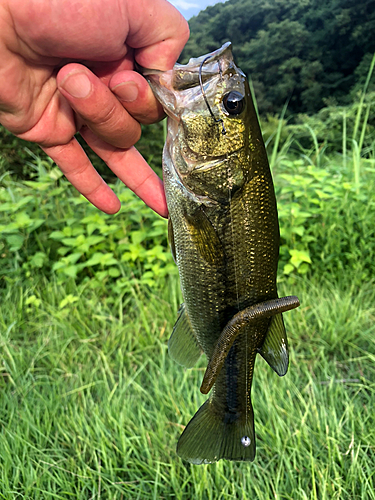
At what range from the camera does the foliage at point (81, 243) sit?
10.8 feet

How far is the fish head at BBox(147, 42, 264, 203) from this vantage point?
1.23m

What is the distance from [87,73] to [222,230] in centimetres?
68

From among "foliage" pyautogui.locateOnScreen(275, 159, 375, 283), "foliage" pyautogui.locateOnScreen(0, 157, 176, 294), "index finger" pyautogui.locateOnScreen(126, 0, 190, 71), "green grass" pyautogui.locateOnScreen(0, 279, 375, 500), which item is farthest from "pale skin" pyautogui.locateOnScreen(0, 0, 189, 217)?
"foliage" pyautogui.locateOnScreen(275, 159, 375, 283)

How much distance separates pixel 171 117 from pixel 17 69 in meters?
0.63

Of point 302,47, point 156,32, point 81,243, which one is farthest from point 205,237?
point 302,47

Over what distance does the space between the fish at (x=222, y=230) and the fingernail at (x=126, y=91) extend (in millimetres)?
77

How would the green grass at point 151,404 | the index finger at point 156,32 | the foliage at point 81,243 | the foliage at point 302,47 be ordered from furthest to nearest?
the foliage at point 302,47 → the foliage at point 81,243 → the green grass at point 151,404 → the index finger at point 156,32

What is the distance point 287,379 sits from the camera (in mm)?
2395

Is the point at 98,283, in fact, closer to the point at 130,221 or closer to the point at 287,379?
the point at 130,221

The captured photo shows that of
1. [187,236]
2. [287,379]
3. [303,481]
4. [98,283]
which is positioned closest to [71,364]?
[98,283]

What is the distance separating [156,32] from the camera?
137cm

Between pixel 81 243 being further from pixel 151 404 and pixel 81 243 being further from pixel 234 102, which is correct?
pixel 234 102

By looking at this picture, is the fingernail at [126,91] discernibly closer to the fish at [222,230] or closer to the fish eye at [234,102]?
the fish at [222,230]

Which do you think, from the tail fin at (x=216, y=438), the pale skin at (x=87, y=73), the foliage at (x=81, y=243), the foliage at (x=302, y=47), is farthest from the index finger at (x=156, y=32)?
the foliage at (x=302, y=47)
